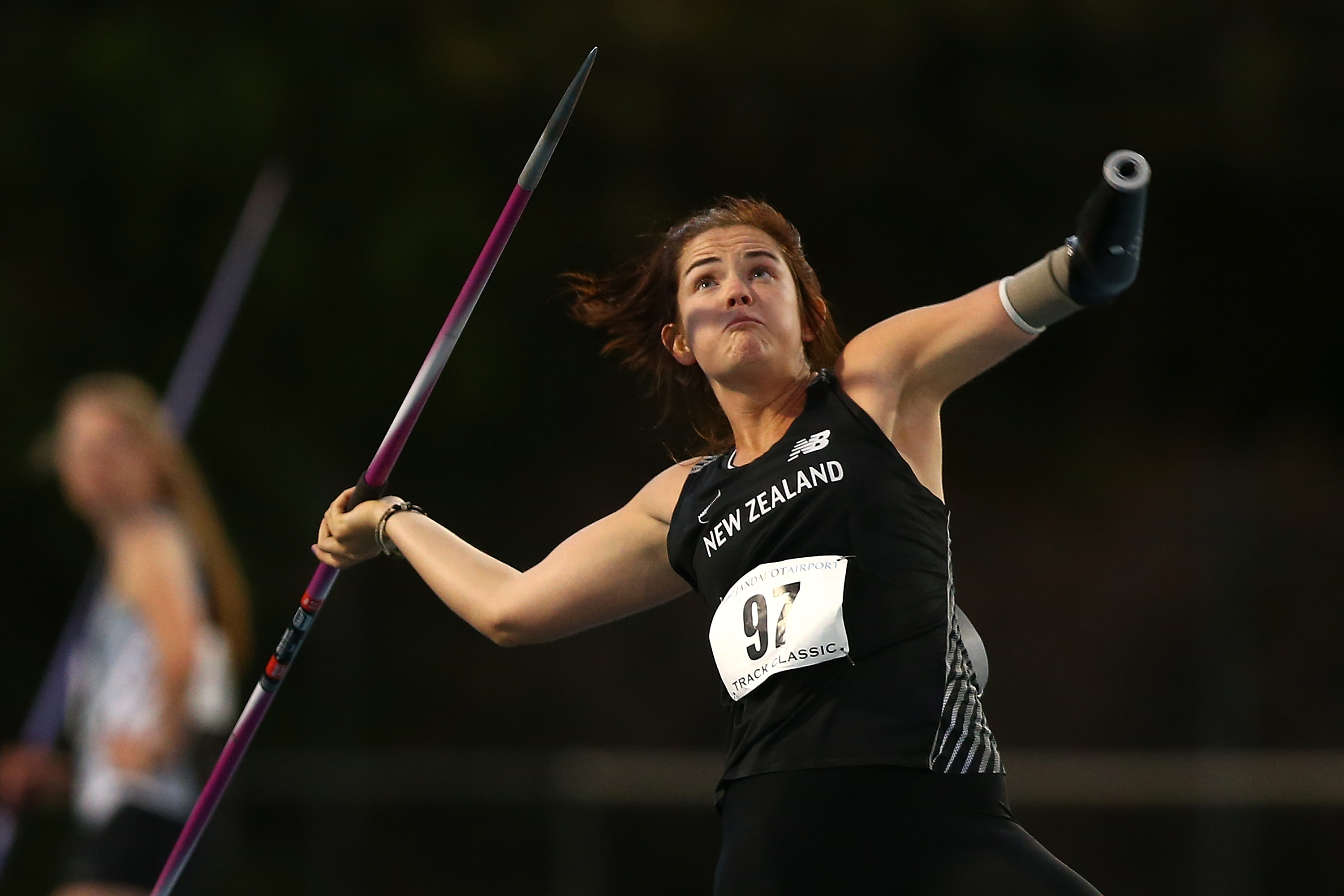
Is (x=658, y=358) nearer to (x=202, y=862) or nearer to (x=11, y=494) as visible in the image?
(x=202, y=862)

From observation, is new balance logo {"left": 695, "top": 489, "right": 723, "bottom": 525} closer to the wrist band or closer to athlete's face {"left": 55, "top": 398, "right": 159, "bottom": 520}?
the wrist band

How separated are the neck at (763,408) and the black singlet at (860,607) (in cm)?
8

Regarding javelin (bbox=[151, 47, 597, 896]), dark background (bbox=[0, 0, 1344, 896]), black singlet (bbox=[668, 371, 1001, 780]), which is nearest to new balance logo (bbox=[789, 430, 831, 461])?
black singlet (bbox=[668, 371, 1001, 780])

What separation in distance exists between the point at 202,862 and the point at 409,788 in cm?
397

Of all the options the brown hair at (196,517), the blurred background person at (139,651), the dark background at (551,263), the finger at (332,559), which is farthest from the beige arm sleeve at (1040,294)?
the dark background at (551,263)

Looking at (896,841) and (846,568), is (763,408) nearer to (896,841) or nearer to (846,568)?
(846,568)

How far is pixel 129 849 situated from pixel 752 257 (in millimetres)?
2430

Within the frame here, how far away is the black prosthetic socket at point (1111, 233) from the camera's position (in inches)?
101

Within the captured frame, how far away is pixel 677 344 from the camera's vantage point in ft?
10.7

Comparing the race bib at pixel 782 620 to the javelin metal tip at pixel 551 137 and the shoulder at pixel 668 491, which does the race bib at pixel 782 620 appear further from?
the javelin metal tip at pixel 551 137

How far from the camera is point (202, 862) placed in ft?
15.7

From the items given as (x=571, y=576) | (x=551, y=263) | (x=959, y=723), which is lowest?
(x=959, y=723)

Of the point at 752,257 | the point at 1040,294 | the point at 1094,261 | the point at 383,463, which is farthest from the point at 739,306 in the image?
the point at 383,463

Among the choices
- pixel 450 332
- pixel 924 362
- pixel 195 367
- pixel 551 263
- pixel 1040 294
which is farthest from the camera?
pixel 551 263
